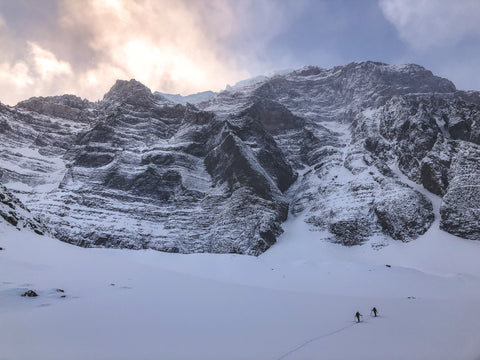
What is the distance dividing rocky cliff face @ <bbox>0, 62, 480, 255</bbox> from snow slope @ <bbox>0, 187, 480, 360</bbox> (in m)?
15.1

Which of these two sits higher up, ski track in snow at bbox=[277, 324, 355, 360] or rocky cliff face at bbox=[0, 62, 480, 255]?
rocky cliff face at bbox=[0, 62, 480, 255]

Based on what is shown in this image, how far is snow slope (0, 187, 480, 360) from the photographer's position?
1085 cm

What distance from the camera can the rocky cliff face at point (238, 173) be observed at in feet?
156

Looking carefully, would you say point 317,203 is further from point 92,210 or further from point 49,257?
point 49,257

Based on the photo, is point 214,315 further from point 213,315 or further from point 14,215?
point 14,215

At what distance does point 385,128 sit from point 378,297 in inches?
2071

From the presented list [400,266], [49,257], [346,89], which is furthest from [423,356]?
[346,89]

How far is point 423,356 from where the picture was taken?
12.5 meters

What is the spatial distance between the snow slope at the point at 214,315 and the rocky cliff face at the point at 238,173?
1512 centimetres

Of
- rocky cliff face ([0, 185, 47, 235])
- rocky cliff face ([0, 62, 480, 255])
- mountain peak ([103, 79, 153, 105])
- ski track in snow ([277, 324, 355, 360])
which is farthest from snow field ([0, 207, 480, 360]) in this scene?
mountain peak ([103, 79, 153, 105])

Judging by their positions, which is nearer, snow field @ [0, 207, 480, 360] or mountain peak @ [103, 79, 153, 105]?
snow field @ [0, 207, 480, 360]

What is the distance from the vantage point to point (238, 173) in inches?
2309

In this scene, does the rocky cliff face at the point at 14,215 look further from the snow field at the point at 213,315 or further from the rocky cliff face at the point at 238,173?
the rocky cliff face at the point at 238,173

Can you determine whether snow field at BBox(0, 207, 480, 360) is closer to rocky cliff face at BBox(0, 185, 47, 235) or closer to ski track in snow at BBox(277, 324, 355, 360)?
ski track in snow at BBox(277, 324, 355, 360)
